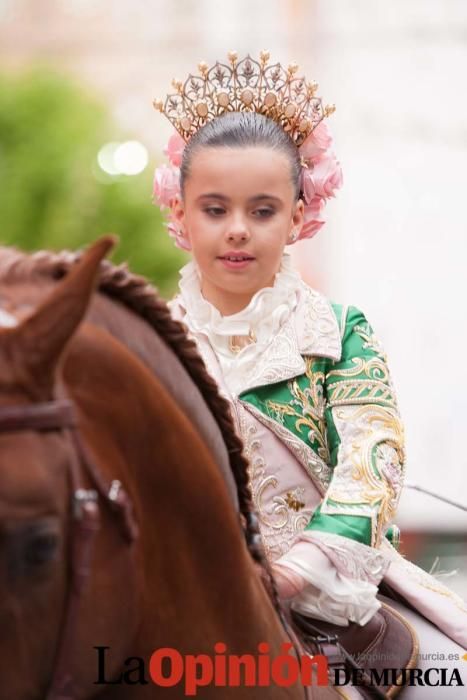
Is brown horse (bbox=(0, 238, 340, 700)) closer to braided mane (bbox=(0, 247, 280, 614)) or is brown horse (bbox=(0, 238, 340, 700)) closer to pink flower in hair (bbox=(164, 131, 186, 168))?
braided mane (bbox=(0, 247, 280, 614))

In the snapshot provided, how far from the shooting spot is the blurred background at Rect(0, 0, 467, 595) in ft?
29.3

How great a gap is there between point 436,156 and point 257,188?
26.1 feet

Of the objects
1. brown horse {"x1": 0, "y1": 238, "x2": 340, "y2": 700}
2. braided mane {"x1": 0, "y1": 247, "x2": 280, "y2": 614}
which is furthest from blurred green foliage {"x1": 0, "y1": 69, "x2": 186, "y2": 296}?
brown horse {"x1": 0, "y1": 238, "x2": 340, "y2": 700}

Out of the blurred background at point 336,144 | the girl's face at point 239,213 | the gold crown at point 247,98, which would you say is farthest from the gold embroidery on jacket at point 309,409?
the blurred background at point 336,144

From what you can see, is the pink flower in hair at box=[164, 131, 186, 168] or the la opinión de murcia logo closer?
the la opinión de murcia logo

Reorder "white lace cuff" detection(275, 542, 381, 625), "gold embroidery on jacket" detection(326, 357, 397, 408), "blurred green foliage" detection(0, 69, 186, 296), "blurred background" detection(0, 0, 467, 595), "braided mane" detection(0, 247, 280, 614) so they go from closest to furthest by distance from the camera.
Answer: "braided mane" detection(0, 247, 280, 614) < "white lace cuff" detection(275, 542, 381, 625) < "gold embroidery on jacket" detection(326, 357, 397, 408) < "blurred green foliage" detection(0, 69, 186, 296) < "blurred background" detection(0, 0, 467, 595)

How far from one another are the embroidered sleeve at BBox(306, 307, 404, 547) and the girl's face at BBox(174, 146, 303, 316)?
182 mm

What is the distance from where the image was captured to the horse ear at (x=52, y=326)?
120 centimetres

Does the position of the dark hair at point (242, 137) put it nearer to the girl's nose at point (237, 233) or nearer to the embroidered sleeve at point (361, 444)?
the girl's nose at point (237, 233)

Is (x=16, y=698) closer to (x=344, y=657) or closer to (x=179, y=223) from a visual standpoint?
(x=344, y=657)

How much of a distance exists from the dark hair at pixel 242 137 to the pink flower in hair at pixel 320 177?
54mm

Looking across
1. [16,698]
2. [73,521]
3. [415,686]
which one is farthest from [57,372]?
[415,686]

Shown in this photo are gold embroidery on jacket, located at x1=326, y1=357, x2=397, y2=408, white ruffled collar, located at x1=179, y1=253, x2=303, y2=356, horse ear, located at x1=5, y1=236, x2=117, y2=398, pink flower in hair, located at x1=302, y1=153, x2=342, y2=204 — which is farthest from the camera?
pink flower in hair, located at x1=302, y1=153, x2=342, y2=204

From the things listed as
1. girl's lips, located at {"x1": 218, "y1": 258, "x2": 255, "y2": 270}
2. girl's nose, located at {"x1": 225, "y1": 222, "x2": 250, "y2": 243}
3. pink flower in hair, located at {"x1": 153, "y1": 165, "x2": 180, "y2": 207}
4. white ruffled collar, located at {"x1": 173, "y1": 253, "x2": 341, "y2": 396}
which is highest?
pink flower in hair, located at {"x1": 153, "y1": 165, "x2": 180, "y2": 207}
